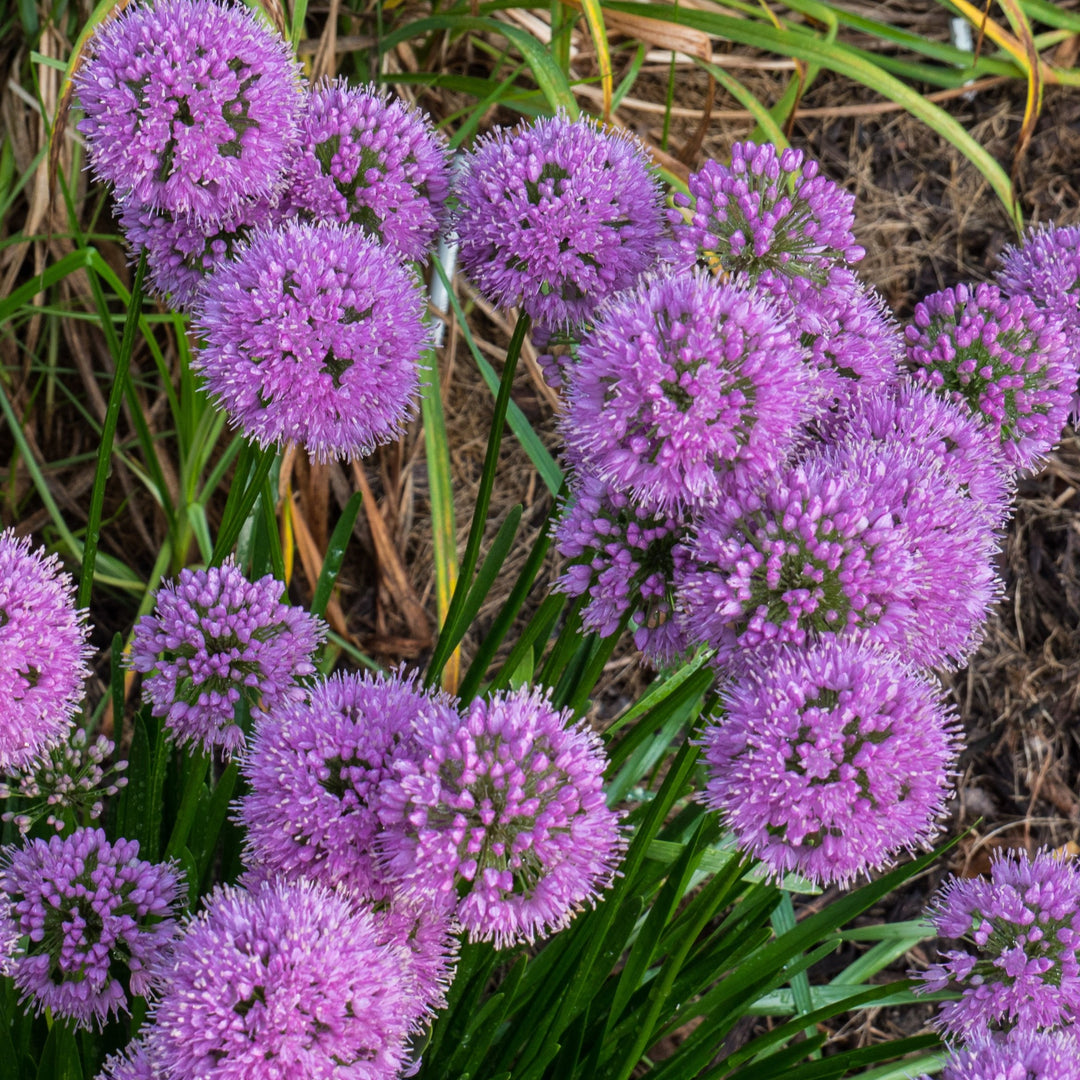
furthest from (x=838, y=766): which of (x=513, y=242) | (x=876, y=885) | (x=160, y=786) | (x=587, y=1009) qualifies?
(x=160, y=786)

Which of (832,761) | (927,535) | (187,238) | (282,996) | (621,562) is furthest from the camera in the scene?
(187,238)

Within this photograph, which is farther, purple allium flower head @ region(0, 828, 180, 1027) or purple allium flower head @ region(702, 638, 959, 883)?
purple allium flower head @ region(0, 828, 180, 1027)

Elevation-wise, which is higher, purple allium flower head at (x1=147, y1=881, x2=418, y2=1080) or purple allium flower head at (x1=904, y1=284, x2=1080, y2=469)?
purple allium flower head at (x1=904, y1=284, x2=1080, y2=469)

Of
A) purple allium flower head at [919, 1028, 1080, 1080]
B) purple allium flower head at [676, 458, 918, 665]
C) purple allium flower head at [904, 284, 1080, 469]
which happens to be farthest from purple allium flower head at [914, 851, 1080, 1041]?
purple allium flower head at [904, 284, 1080, 469]

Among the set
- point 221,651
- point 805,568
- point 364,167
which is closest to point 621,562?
point 805,568

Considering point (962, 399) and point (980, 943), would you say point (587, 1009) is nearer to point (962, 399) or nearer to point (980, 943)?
point (980, 943)

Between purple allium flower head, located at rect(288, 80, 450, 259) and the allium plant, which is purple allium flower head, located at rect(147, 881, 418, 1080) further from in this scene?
purple allium flower head, located at rect(288, 80, 450, 259)

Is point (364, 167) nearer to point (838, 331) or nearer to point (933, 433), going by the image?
point (838, 331)
